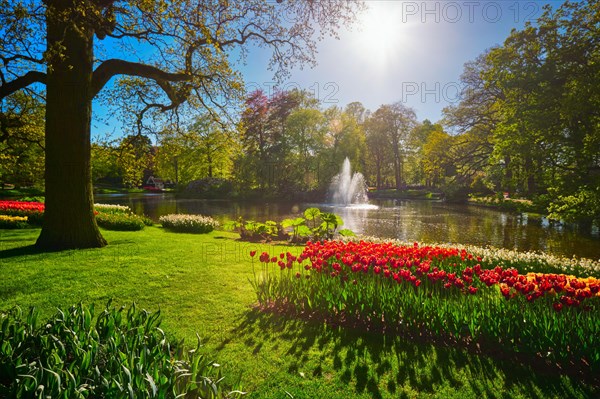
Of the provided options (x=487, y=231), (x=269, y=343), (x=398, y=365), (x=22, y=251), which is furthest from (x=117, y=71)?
(x=487, y=231)

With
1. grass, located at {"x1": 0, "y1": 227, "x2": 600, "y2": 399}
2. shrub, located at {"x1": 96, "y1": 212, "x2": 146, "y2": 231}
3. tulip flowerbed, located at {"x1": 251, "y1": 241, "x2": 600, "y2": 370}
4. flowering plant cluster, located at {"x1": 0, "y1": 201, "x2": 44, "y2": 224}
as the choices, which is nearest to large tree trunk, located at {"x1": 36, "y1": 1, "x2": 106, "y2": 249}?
grass, located at {"x1": 0, "y1": 227, "x2": 600, "y2": 399}

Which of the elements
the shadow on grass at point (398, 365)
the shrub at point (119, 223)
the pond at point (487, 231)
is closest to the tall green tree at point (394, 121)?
the pond at point (487, 231)

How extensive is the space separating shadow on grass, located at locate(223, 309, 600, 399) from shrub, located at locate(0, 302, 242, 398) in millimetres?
1500

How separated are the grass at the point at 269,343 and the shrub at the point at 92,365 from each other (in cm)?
91

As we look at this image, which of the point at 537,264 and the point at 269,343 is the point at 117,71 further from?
the point at 537,264

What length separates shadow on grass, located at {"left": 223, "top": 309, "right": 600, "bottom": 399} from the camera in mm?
3539

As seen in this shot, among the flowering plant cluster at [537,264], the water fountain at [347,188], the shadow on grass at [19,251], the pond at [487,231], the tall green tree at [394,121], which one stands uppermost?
the tall green tree at [394,121]

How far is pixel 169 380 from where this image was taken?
95.3 inches

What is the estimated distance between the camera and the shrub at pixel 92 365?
2.23 m

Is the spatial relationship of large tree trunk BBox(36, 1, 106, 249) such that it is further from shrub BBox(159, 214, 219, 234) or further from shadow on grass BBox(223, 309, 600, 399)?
shrub BBox(159, 214, 219, 234)

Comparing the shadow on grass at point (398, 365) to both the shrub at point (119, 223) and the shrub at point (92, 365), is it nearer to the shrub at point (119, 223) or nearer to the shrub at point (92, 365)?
the shrub at point (92, 365)

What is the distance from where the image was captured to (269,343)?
445 centimetres

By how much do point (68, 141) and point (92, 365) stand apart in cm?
831

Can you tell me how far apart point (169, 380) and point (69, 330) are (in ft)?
4.07
